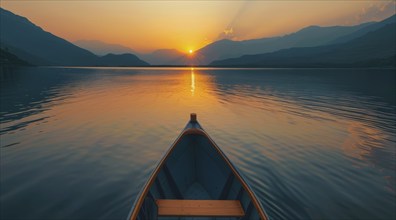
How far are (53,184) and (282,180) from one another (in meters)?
13.3

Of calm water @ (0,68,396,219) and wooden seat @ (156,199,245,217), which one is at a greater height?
wooden seat @ (156,199,245,217)

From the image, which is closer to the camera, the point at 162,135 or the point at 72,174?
the point at 72,174

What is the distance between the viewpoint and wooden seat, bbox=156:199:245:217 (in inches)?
295

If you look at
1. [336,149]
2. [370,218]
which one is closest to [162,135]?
[336,149]

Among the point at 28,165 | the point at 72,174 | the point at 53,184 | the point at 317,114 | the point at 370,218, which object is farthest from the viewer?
the point at 317,114

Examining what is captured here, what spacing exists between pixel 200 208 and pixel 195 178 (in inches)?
164

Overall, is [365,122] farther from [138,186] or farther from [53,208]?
[53,208]

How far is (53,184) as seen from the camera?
1247cm

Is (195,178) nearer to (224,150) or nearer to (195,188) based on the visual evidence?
(195,188)

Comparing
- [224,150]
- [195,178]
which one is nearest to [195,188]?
[195,178]

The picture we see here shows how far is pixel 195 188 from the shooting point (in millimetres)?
11266

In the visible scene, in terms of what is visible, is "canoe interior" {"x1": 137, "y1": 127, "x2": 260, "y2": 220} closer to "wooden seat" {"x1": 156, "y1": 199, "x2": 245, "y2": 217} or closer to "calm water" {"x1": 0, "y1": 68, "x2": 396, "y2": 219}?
"wooden seat" {"x1": 156, "y1": 199, "x2": 245, "y2": 217}

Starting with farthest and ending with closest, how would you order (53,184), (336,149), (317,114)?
1. (317,114)
2. (336,149)
3. (53,184)

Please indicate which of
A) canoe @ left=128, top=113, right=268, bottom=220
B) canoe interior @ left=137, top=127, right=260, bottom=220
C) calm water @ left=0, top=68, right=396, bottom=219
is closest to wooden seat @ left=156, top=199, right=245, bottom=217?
canoe @ left=128, top=113, right=268, bottom=220
